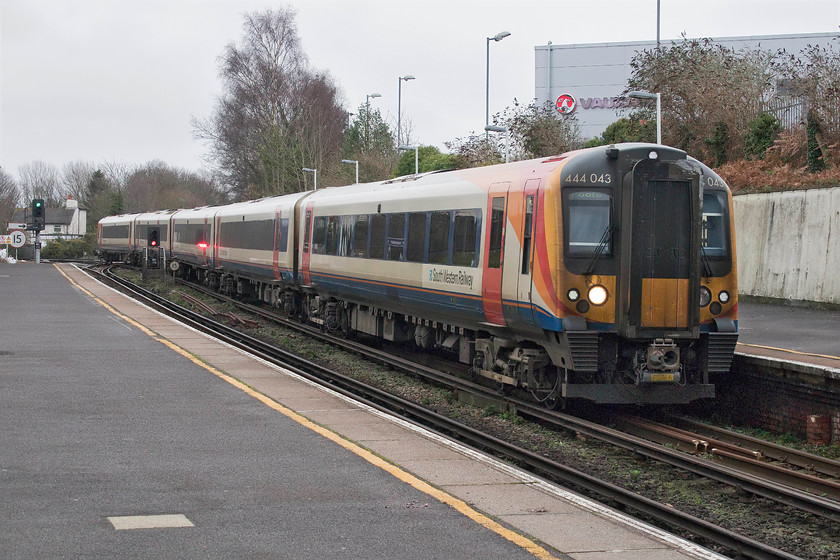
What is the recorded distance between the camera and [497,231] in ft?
40.5

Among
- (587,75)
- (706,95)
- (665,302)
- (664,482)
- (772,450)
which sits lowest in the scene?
(664,482)

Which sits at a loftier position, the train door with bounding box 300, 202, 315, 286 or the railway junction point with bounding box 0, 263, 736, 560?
the train door with bounding box 300, 202, 315, 286

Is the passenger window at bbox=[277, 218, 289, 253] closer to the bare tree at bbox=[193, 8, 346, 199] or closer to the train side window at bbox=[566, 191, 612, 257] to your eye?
the train side window at bbox=[566, 191, 612, 257]

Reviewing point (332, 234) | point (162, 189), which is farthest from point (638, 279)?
point (162, 189)

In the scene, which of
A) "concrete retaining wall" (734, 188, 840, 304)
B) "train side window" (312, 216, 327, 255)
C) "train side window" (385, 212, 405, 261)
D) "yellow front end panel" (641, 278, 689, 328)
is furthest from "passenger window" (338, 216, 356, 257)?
"concrete retaining wall" (734, 188, 840, 304)

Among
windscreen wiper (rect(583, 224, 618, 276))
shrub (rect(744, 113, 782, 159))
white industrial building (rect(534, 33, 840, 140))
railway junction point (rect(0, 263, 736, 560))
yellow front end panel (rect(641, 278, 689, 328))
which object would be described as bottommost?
railway junction point (rect(0, 263, 736, 560))

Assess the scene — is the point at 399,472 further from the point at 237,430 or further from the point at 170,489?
the point at 237,430

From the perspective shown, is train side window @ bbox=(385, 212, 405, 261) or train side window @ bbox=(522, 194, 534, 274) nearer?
train side window @ bbox=(522, 194, 534, 274)

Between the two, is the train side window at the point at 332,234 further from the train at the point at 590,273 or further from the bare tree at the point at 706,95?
the bare tree at the point at 706,95

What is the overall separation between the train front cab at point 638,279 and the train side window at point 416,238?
163 inches

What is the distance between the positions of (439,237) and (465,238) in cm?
95

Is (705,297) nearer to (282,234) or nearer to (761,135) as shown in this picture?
(282,234)

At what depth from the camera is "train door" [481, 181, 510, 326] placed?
39.9 feet

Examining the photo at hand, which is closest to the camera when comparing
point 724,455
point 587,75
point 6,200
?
point 724,455
